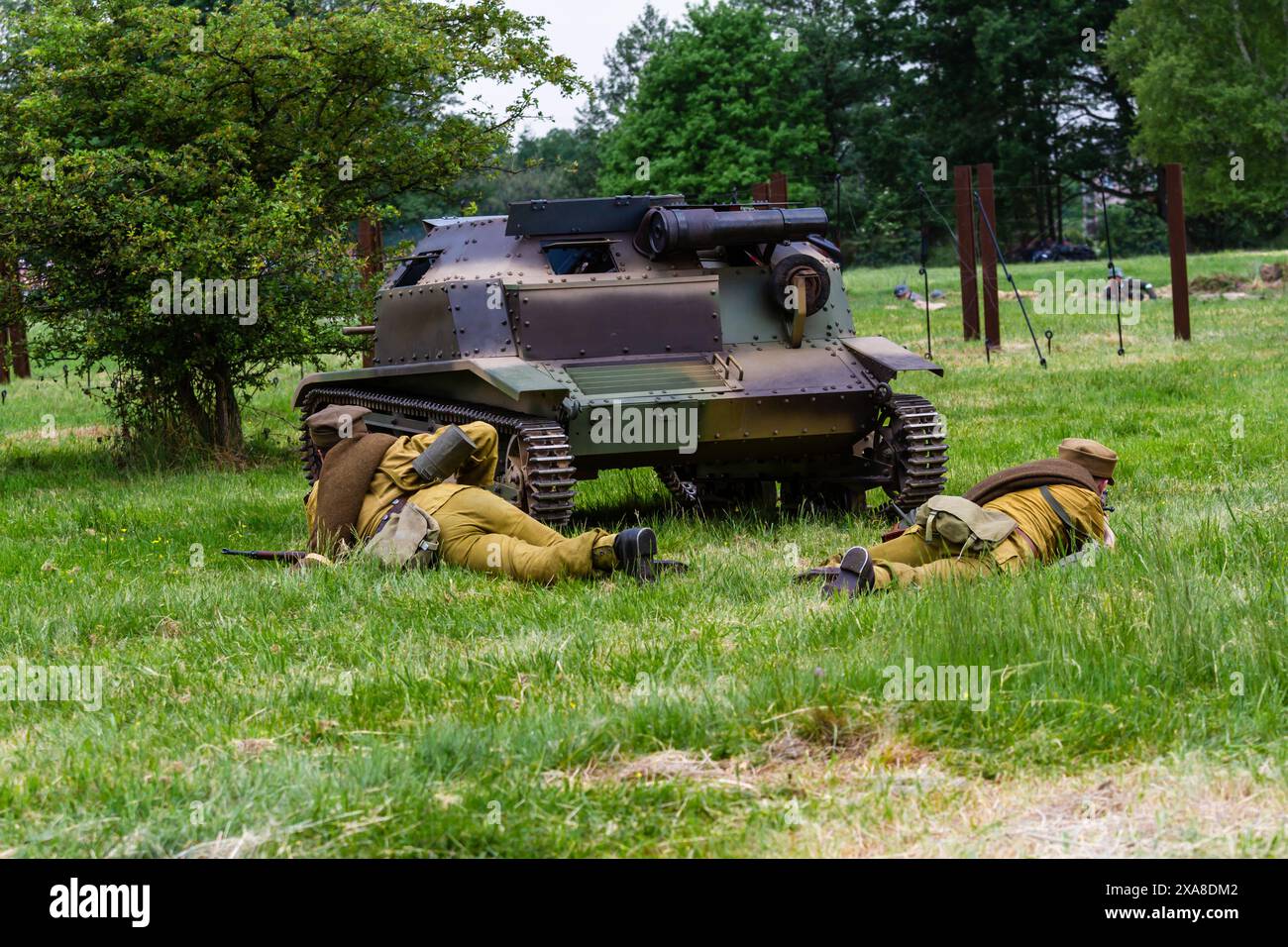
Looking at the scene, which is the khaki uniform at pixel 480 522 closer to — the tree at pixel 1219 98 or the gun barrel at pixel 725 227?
the gun barrel at pixel 725 227

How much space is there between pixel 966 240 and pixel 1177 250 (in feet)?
8.94

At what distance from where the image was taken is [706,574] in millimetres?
8375

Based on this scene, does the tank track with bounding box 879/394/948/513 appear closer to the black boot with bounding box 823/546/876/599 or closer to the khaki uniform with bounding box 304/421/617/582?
the khaki uniform with bounding box 304/421/617/582

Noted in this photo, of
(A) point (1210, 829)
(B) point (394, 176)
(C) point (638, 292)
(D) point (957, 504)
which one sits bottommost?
(A) point (1210, 829)

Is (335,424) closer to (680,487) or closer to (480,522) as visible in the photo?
(480,522)

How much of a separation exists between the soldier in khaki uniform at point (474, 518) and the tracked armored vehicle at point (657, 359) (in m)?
0.71

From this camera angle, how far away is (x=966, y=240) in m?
22.0

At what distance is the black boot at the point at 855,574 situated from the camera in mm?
7383

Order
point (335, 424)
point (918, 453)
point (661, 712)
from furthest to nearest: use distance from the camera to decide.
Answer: point (918, 453) < point (335, 424) < point (661, 712)

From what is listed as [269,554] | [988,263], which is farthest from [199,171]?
[988,263]

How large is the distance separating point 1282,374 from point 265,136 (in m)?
10.8

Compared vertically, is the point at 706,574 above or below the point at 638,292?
below
